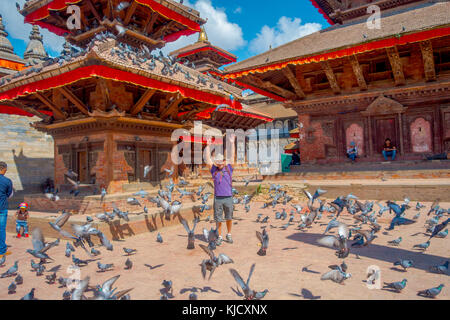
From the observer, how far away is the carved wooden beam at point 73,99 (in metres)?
7.91

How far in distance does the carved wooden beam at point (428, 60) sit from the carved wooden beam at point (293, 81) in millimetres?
4811

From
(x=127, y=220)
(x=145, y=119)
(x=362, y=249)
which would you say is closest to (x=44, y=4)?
(x=145, y=119)

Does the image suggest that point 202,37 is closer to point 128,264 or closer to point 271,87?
point 271,87

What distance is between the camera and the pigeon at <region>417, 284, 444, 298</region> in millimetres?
3076

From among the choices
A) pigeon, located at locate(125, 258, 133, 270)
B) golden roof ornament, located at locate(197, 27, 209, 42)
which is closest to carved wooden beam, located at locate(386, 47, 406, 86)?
pigeon, located at locate(125, 258, 133, 270)

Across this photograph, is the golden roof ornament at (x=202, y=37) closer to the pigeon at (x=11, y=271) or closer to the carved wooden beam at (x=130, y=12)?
the carved wooden beam at (x=130, y=12)

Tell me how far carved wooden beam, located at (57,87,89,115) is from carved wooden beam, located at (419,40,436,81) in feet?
37.8

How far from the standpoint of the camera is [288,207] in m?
9.78

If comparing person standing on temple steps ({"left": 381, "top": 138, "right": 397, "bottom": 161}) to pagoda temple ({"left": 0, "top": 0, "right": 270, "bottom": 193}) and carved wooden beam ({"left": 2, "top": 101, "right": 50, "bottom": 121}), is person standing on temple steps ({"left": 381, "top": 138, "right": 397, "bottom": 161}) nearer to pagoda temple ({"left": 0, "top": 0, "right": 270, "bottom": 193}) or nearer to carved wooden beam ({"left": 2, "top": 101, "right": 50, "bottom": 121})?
pagoda temple ({"left": 0, "top": 0, "right": 270, "bottom": 193})

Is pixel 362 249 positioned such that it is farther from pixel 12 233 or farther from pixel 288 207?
pixel 12 233

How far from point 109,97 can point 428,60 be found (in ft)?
37.1

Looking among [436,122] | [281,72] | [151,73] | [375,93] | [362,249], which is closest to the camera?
[362,249]
